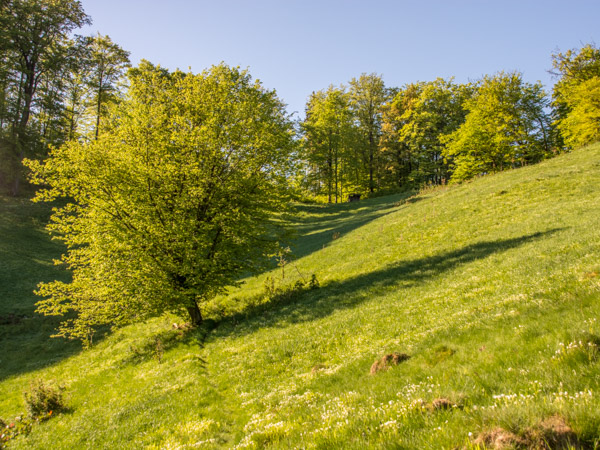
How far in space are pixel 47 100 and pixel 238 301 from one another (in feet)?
176

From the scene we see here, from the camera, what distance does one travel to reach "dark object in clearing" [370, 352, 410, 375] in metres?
8.60

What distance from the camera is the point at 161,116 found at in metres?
20.9

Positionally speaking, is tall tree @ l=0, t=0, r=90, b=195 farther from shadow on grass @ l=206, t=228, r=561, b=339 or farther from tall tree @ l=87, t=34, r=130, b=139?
shadow on grass @ l=206, t=228, r=561, b=339

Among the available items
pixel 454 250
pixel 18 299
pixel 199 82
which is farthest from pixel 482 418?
pixel 18 299

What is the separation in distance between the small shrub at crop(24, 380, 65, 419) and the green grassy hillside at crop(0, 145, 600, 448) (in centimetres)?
70

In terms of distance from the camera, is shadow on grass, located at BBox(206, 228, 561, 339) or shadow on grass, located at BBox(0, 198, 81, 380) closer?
shadow on grass, located at BBox(206, 228, 561, 339)

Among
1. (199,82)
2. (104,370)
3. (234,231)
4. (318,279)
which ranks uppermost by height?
(199,82)

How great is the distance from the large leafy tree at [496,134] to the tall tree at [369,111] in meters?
27.1

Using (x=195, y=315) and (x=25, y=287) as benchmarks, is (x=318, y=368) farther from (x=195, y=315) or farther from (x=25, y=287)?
(x=25, y=287)

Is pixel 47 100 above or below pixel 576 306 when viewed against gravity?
above

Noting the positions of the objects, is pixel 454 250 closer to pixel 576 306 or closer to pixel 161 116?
pixel 576 306

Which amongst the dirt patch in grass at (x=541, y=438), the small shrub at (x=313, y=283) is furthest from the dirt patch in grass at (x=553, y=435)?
the small shrub at (x=313, y=283)

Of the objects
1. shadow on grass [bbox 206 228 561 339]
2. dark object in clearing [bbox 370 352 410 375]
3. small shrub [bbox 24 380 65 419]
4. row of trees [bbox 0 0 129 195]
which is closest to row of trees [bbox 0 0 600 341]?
shadow on grass [bbox 206 228 561 339]

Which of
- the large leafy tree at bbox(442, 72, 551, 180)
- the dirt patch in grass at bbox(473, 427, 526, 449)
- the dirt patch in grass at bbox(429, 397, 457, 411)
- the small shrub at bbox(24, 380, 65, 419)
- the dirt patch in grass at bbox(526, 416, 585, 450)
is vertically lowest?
the small shrub at bbox(24, 380, 65, 419)
